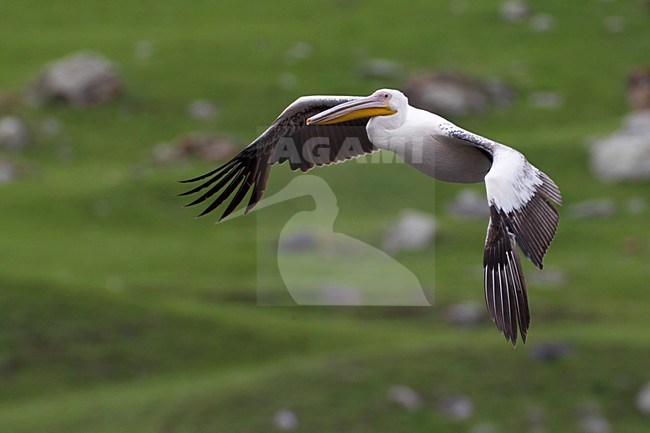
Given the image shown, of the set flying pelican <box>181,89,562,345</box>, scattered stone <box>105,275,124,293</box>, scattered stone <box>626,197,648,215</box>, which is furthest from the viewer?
scattered stone <box>626,197,648,215</box>

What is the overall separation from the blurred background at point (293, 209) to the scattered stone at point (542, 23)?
13 centimetres

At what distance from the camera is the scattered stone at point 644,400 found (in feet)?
80.7

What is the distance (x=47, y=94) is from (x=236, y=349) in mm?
16557

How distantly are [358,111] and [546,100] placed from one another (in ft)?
98.4

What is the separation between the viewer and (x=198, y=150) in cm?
3766

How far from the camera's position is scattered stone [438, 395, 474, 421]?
24422 millimetres

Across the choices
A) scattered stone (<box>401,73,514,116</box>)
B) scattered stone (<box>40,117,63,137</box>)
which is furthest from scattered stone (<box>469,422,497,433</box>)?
scattered stone (<box>40,117,63,137</box>)

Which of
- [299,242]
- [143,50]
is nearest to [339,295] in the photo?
[299,242]

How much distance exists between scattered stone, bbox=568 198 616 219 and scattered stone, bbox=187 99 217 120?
11.2 meters

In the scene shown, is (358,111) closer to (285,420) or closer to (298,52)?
(285,420)

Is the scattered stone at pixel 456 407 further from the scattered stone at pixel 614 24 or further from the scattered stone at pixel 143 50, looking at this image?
the scattered stone at pixel 614 24

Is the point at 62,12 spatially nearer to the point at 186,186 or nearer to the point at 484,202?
the point at 186,186

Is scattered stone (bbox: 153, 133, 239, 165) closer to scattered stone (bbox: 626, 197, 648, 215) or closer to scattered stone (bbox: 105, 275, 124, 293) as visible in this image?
scattered stone (bbox: 105, 275, 124, 293)

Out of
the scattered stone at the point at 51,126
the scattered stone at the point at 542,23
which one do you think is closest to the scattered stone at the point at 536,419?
the scattered stone at the point at 51,126
